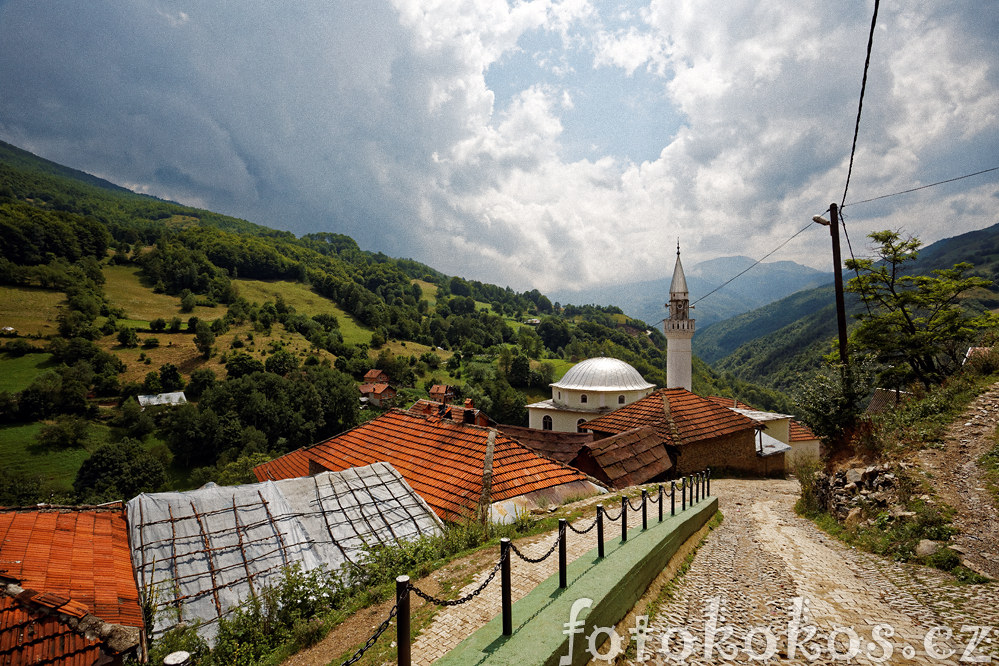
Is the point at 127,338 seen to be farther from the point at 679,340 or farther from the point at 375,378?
the point at 679,340

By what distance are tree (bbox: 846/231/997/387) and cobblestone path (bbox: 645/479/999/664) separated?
2055cm

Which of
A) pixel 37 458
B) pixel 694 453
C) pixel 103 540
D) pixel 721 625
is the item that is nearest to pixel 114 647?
pixel 103 540

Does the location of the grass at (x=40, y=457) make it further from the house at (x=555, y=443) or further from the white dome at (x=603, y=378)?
the house at (x=555, y=443)

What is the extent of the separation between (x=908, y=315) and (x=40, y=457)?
83978mm

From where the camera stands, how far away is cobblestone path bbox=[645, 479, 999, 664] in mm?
4637

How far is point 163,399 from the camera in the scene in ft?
217

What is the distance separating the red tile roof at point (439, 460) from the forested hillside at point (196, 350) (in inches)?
1225

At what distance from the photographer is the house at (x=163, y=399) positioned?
64.2 m

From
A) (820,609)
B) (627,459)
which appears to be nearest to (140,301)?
(627,459)

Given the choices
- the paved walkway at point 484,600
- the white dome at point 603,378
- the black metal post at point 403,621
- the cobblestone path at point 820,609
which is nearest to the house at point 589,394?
the white dome at point 603,378

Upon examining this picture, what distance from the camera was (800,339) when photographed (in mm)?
135250

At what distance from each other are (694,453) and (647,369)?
286ft

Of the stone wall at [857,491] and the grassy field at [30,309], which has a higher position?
the grassy field at [30,309]

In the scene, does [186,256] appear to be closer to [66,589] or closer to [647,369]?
[647,369]
